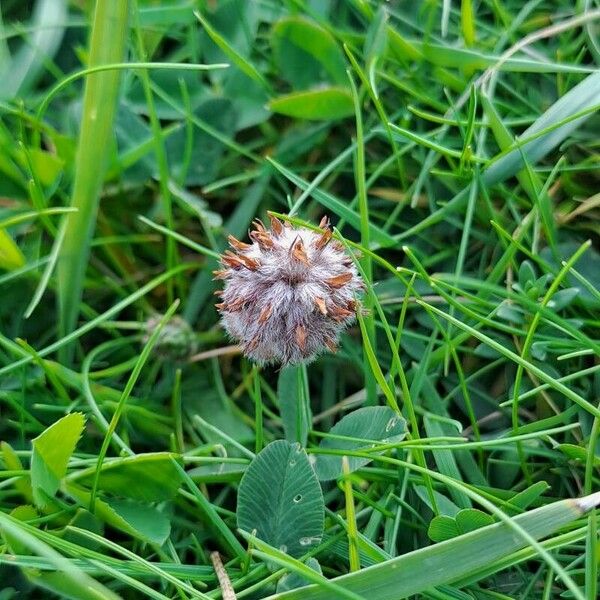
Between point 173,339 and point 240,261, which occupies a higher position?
point 240,261

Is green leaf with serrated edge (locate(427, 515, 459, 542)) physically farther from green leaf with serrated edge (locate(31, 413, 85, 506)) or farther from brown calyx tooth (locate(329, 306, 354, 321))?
green leaf with serrated edge (locate(31, 413, 85, 506))

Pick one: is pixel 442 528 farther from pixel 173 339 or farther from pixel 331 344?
pixel 173 339

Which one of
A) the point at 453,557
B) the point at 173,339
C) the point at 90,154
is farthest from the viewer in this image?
the point at 173,339

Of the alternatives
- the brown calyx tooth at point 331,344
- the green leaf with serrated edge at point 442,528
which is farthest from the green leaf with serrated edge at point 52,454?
the green leaf with serrated edge at point 442,528

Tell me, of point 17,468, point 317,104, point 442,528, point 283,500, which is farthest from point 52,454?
point 317,104

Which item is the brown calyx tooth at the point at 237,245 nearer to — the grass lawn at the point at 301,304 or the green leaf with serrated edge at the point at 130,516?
the grass lawn at the point at 301,304

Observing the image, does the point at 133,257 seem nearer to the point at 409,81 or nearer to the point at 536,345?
the point at 409,81
